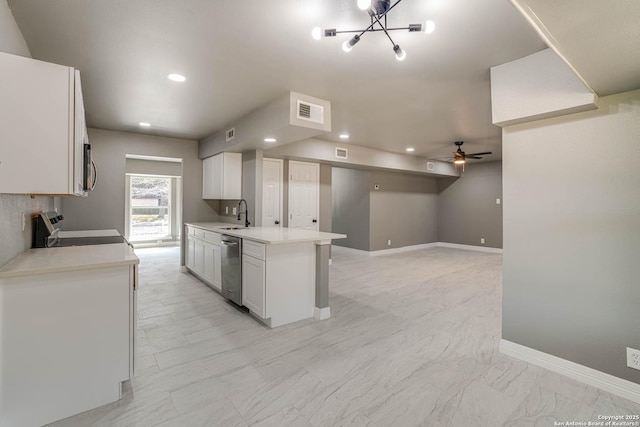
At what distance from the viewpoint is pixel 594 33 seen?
135cm

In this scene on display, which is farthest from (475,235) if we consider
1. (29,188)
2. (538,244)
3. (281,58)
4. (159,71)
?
(29,188)

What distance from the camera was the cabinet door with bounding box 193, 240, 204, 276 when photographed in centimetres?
470

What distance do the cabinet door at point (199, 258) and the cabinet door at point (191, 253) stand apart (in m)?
0.08

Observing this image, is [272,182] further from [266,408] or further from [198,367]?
[266,408]

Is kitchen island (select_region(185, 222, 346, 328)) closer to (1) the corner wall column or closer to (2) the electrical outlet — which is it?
(1) the corner wall column

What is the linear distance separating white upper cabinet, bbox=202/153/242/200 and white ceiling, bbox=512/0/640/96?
14.6ft

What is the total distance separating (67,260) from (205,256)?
104 inches

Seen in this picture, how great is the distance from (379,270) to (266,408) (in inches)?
169

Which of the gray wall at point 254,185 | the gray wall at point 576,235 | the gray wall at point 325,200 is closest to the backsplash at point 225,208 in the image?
the gray wall at point 254,185

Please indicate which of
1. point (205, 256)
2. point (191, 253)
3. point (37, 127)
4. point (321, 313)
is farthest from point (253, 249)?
point (191, 253)

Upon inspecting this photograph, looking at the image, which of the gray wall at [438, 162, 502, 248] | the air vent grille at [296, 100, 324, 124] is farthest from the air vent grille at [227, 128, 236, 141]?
the gray wall at [438, 162, 502, 248]

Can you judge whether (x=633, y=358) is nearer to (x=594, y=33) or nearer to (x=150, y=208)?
(x=594, y=33)

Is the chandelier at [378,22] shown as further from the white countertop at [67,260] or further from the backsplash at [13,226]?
the backsplash at [13,226]

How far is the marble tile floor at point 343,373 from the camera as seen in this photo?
182 centimetres
